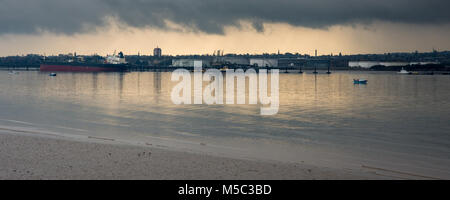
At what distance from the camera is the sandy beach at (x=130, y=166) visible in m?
9.27

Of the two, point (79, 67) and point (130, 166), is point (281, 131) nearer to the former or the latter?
point (130, 166)

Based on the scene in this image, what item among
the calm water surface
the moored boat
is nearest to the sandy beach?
the calm water surface

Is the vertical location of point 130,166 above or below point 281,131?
above

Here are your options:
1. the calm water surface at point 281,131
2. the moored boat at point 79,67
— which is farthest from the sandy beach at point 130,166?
the moored boat at point 79,67

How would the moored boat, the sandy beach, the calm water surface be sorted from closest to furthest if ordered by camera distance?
the sandy beach < the calm water surface < the moored boat

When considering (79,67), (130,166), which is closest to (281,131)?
(130,166)

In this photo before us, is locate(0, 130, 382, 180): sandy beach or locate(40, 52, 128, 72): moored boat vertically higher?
locate(40, 52, 128, 72): moored boat

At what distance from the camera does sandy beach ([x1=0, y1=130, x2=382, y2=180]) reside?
30.4ft

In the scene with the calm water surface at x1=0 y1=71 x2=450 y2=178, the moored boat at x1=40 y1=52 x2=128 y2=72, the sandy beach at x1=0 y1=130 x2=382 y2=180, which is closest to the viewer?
the sandy beach at x1=0 y1=130 x2=382 y2=180

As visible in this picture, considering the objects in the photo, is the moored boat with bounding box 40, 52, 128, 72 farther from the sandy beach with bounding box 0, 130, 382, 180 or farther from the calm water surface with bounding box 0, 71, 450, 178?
the sandy beach with bounding box 0, 130, 382, 180

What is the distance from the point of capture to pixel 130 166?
10.1m
